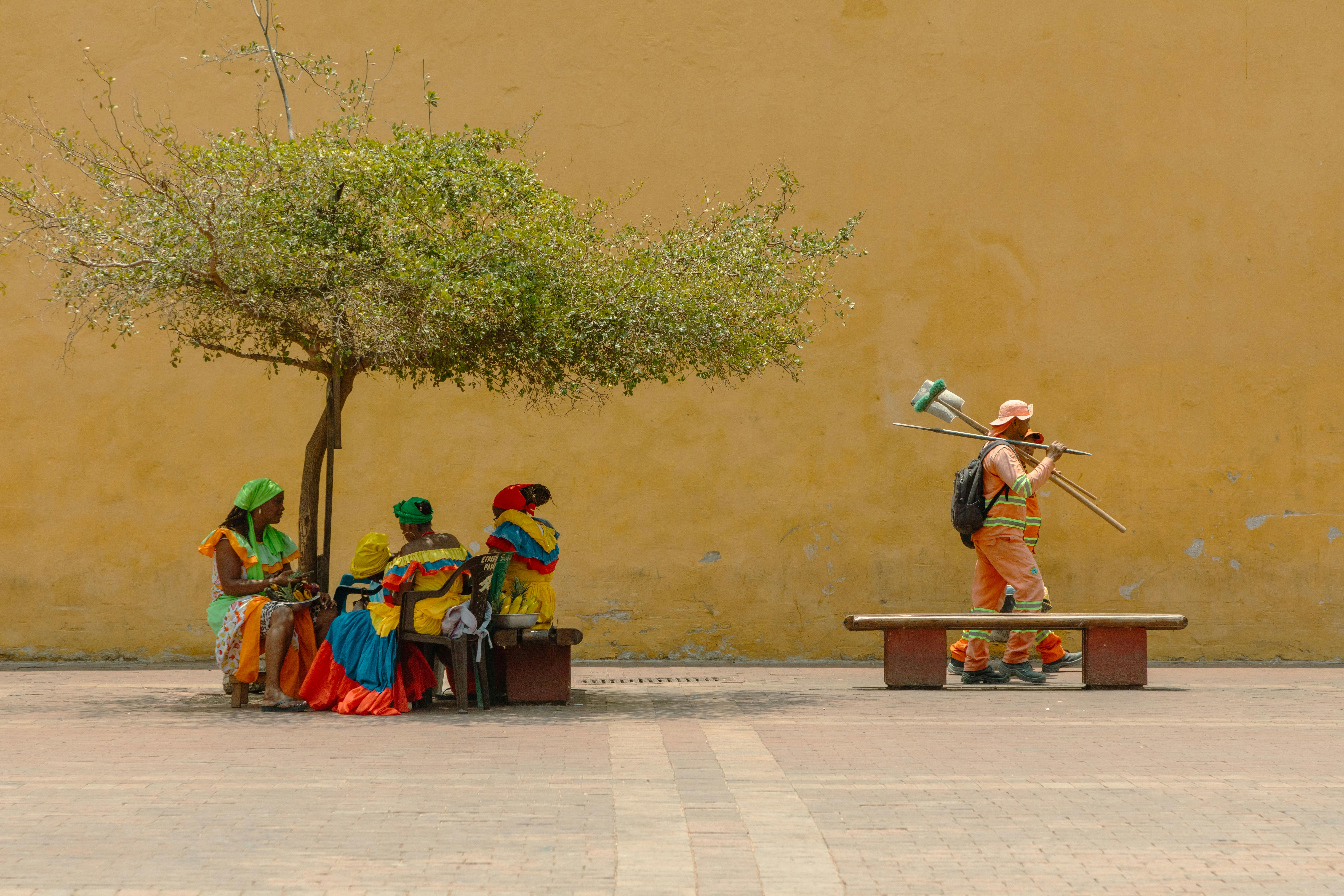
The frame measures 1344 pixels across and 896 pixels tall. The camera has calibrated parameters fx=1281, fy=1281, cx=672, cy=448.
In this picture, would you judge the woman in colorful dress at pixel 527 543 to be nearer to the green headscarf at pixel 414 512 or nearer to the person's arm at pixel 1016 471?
the green headscarf at pixel 414 512

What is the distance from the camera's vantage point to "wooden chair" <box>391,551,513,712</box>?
23.9ft

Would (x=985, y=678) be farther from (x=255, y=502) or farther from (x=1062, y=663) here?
(x=255, y=502)

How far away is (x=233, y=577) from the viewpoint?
24.5ft

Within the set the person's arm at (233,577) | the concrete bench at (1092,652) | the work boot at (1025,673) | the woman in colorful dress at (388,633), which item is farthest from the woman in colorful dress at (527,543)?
the work boot at (1025,673)

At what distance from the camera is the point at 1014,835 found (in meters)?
4.50

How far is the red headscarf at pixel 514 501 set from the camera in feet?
25.2

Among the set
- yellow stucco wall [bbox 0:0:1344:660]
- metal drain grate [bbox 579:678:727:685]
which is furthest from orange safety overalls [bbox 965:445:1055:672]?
metal drain grate [bbox 579:678:727:685]

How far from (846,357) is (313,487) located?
4.42m

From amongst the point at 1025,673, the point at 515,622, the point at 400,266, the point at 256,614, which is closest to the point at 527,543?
the point at 515,622

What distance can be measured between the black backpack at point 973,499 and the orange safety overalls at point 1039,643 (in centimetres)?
44

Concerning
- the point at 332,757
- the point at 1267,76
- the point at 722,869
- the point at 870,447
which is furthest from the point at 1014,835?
the point at 1267,76

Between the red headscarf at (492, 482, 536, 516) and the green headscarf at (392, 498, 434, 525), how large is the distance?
414 millimetres

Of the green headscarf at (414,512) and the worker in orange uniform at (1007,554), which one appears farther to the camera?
the worker in orange uniform at (1007,554)

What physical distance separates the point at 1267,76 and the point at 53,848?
10311 millimetres
